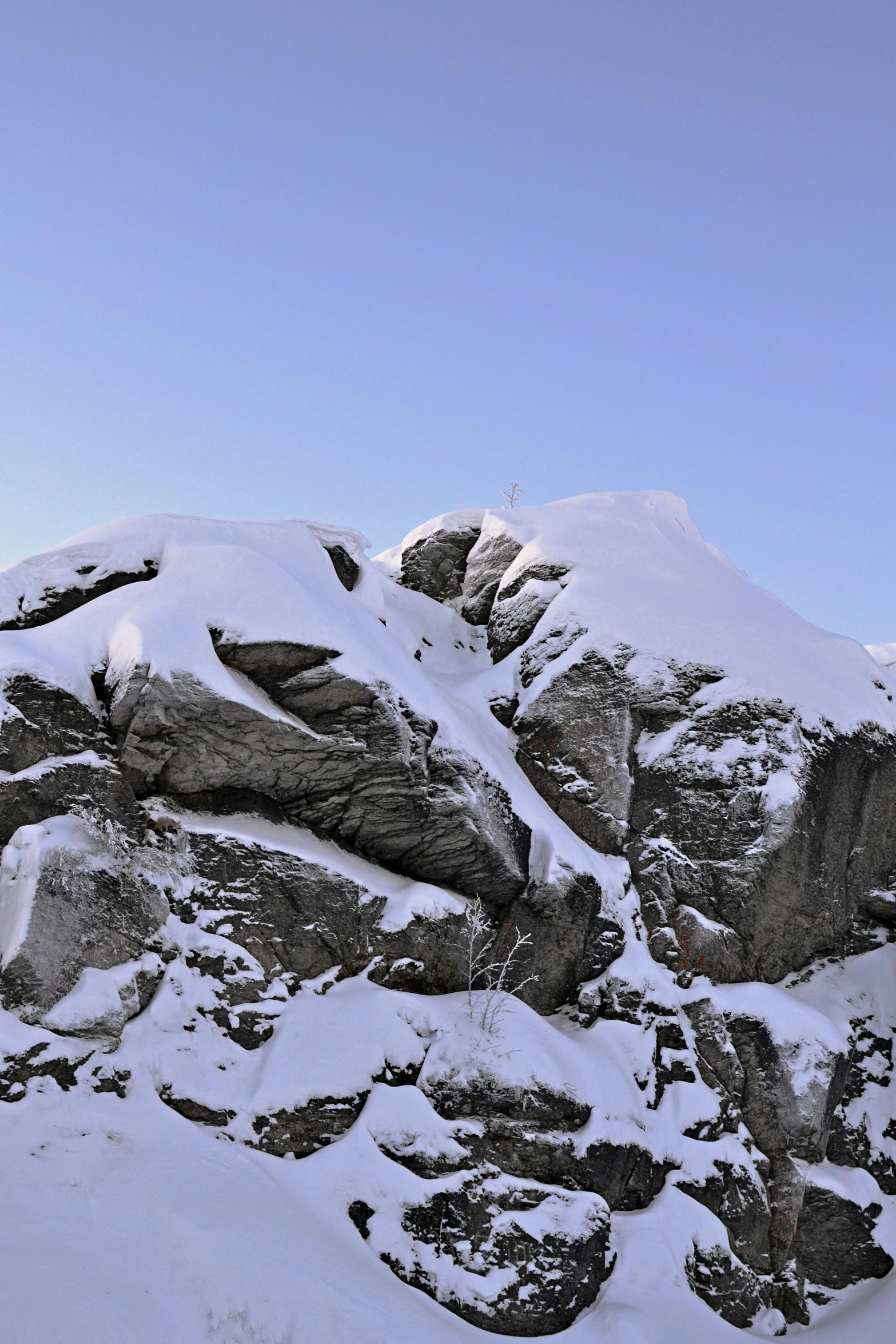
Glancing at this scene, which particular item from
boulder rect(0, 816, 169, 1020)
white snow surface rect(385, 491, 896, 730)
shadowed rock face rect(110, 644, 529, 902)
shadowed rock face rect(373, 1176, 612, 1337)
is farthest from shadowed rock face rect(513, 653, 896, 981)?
boulder rect(0, 816, 169, 1020)

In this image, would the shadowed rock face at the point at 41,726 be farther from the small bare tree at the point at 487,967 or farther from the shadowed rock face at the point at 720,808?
the shadowed rock face at the point at 720,808

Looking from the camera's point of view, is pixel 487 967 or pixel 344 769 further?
pixel 344 769

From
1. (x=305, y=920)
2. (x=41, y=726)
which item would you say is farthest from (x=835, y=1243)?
(x=41, y=726)

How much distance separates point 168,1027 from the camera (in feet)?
44.4

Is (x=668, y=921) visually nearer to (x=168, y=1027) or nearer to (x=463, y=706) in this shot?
(x=463, y=706)

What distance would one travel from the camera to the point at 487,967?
16.0m

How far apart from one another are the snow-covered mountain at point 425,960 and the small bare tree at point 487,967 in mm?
95

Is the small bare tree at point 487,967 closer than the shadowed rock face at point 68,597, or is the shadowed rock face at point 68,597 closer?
the small bare tree at point 487,967

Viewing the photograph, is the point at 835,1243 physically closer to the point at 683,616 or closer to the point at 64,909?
the point at 683,616

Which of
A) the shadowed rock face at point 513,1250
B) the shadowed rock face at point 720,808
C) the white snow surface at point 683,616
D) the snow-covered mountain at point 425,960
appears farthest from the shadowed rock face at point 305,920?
the white snow surface at point 683,616

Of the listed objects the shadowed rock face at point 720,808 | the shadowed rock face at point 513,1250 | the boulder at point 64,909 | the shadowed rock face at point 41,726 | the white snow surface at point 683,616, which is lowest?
the shadowed rock face at point 513,1250

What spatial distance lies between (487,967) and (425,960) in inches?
39.2

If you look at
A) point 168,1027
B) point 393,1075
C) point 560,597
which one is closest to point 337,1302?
point 393,1075

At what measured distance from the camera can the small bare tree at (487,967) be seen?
1516cm
